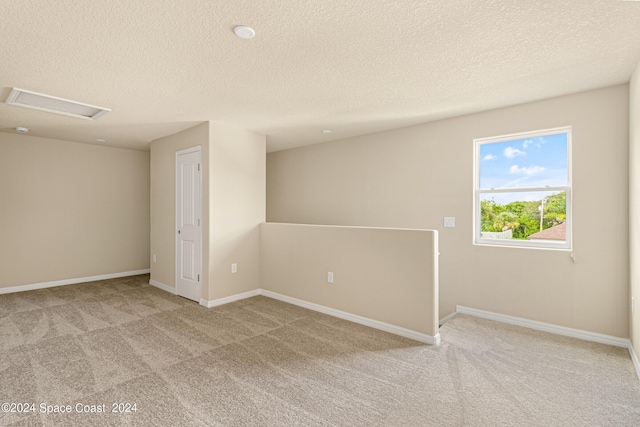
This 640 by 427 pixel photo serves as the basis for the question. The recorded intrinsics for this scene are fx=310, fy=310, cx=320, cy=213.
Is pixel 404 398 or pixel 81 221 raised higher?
pixel 81 221

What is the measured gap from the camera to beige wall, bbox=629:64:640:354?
244 cm

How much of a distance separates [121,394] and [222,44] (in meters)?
2.53

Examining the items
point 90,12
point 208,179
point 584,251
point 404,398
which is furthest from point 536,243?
point 90,12

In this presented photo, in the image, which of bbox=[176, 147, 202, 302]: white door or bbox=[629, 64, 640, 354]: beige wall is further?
bbox=[176, 147, 202, 302]: white door

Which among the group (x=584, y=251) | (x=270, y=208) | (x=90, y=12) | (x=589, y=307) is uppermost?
(x=90, y=12)

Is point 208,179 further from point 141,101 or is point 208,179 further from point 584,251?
point 584,251

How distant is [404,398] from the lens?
2121mm

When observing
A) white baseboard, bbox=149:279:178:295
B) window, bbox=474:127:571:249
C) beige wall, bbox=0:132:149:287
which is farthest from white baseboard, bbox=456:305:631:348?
beige wall, bbox=0:132:149:287

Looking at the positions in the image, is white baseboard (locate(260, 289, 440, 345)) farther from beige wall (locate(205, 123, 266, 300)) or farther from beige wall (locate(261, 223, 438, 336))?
beige wall (locate(205, 123, 266, 300))

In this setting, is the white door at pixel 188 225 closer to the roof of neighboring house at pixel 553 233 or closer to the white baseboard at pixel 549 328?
the white baseboard at pixel 549 328

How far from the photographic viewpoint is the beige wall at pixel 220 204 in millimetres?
4148

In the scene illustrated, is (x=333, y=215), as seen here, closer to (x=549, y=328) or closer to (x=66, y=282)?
(x=549, y=328)

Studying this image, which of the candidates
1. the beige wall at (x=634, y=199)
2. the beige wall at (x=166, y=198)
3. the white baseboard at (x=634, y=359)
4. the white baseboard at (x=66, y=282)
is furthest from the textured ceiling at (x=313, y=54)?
the white baseboard at (x=66, y=282)

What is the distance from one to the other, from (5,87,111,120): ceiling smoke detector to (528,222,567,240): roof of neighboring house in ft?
16.6
